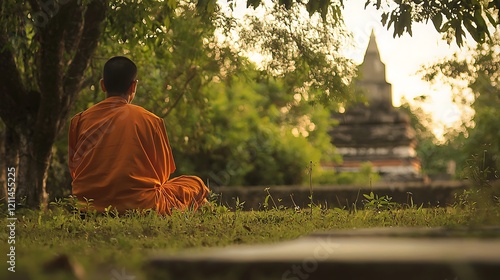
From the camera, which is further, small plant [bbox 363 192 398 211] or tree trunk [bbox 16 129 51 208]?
tree trunk [bbox 16 129 51 208]

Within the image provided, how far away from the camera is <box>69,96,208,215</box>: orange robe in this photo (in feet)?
21.9

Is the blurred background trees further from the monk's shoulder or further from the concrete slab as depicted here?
the concrete slab

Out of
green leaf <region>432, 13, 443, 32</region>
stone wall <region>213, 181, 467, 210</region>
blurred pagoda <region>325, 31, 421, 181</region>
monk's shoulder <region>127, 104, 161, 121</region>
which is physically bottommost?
blurred pagoda <region>325, 31, 421, 181</region>

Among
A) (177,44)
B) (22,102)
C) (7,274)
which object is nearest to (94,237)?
(7,274)

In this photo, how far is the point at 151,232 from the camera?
4984mm

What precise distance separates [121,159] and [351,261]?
14.6ft

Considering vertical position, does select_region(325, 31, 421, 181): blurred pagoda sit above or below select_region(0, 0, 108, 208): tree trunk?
below

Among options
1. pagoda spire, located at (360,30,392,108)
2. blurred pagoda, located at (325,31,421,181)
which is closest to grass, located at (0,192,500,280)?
blurred pagoda, located at (325,31,421,181)

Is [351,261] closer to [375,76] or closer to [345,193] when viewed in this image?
[345,193]

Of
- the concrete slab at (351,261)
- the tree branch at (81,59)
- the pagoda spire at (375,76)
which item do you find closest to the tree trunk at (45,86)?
the tree branch at (81,59)

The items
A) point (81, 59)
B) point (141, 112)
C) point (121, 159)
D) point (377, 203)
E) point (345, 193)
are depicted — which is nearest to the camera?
point (377, 203)

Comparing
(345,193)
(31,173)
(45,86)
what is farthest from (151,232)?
(345,193)

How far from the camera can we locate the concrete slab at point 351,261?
2379mm

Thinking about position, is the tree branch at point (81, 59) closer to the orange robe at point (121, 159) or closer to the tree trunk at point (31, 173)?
the tree trunk at point (31, 173)
